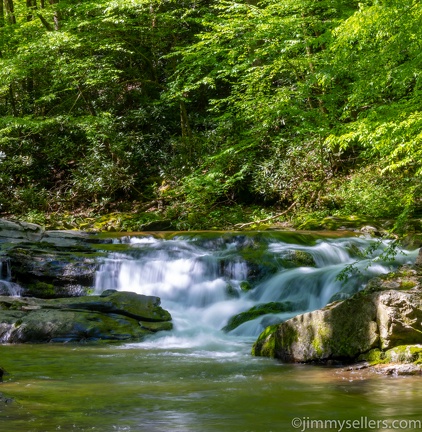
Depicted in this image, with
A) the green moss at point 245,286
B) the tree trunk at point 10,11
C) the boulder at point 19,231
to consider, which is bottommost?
the green moss at point 245,286

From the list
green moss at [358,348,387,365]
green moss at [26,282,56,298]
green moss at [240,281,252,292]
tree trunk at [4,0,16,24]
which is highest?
tree trunk at [4,0,16,24]

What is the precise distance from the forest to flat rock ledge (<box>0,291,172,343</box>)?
5.07 meters

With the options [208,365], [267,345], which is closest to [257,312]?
[267,345]

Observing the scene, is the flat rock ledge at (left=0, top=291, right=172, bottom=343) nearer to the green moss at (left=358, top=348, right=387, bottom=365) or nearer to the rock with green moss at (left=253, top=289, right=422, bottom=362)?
the rock with green moss at (left=253, top=289, right=422, bottom=362)

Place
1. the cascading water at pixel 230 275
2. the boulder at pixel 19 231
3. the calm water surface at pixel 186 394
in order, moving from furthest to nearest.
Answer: the boulder at pixel 19 231
the cascading water at pixel 230 275
the calm water surface at pixel 186 394

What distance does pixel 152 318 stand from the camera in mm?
9375

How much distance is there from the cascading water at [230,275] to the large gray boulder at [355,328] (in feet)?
6.47

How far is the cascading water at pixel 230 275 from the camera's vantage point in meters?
9.35

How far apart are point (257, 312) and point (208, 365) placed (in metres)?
2.55

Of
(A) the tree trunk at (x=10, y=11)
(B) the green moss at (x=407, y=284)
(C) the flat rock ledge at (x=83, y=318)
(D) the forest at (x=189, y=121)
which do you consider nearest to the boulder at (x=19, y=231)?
(C) the flat rock ledge at (x=83, y=318)

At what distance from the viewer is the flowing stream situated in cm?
441

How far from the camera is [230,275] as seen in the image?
11.1 meters

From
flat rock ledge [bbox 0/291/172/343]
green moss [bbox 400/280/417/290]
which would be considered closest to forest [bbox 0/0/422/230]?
green moss [bbox 400/280/417/290]

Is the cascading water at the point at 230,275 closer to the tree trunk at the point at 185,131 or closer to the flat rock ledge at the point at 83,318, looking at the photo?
the flat rock ledge at the point at 83,318
